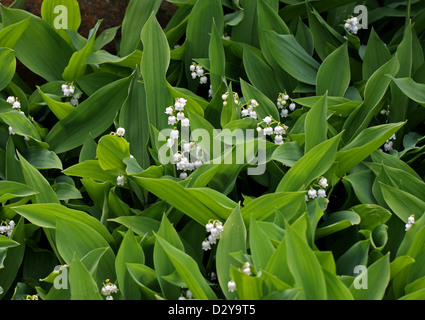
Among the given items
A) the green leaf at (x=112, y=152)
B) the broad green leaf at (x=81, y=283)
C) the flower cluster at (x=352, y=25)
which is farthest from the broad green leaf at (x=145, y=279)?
the flower cluster at (x=352, y=25)

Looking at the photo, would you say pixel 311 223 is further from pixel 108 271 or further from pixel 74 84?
pixel 74 84

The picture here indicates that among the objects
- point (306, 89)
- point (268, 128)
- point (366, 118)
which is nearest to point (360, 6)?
point (306, 89)

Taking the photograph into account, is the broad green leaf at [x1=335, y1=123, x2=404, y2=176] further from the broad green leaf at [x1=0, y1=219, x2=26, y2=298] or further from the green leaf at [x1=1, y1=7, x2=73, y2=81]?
the green leaf at [x1=1, y1=7, x2=73, y2=81]

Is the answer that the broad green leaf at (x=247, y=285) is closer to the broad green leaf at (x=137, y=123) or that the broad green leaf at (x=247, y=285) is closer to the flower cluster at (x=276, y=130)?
the flower cluster at (x=276, y=130)

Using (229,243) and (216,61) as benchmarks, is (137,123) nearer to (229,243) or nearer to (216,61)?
(216,61)

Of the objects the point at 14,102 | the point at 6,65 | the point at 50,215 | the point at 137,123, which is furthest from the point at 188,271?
the point at 6,65
